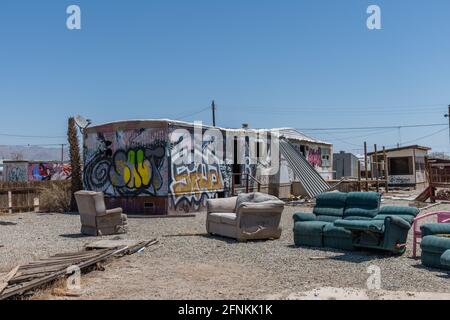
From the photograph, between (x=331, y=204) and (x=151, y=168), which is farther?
(x=151, y=168)

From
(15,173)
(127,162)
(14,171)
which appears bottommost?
(15,173)

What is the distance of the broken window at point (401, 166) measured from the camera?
107 ft

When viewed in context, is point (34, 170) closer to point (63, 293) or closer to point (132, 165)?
point (132, 165)

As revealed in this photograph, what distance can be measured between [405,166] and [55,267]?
97.8 feet

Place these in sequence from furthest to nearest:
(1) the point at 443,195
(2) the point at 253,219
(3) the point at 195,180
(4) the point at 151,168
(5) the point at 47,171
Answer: (5) the point at 47,171 → (1) the point at 443,195 → (3) the point at 195,180 → (4) the point at 151,168 → (2) the point at 253,219

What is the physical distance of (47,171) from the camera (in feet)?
129

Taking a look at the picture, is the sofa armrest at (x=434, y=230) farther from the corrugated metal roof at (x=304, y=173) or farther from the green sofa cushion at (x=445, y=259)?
the corrugated metal roof at (x=304, y=173)

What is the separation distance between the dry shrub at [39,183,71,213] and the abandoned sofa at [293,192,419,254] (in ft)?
38.3

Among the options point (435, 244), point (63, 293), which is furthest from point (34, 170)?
point (435, 244)

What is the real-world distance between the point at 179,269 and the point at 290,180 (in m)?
17.1

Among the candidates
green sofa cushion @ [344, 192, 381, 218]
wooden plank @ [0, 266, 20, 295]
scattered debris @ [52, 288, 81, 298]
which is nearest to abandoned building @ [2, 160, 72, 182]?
green sofa cushion @ [344, 192, 381, 218]

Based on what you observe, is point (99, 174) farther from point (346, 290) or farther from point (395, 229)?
point (346, 290)

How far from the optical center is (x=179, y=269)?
7422mm

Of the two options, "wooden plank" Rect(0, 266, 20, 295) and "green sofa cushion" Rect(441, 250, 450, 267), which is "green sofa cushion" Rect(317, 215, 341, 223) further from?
"wooden plank" Rect(0, 266, 20, 295)
